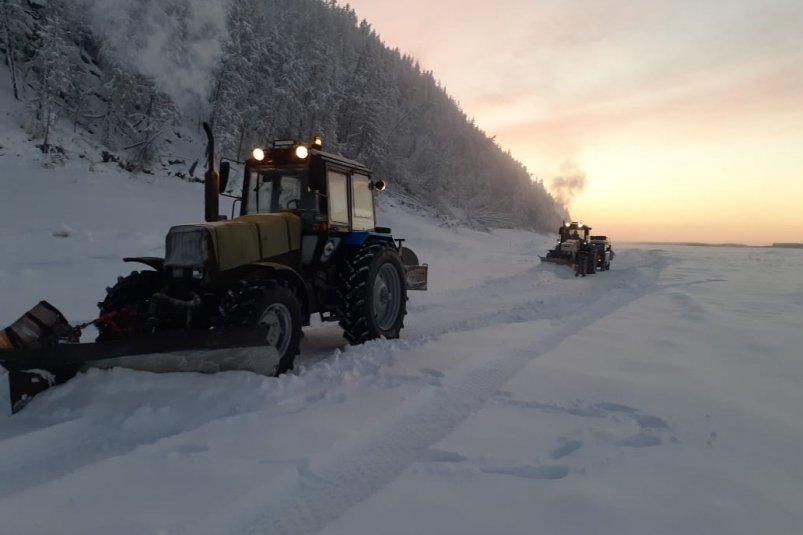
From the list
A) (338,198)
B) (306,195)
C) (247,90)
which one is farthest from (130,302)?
(247,90)

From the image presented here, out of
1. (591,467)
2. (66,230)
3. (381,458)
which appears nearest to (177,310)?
(381,458)

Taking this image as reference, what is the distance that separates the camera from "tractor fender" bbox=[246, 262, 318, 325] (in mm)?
5070

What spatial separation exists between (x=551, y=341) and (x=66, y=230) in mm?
12907

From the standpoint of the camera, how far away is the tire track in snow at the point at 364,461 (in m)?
2.54

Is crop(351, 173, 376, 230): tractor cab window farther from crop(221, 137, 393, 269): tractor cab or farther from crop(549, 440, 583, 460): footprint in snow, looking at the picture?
crop(549, 440, 583, 460): footprint in snow

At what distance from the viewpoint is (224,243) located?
4871 millimetres

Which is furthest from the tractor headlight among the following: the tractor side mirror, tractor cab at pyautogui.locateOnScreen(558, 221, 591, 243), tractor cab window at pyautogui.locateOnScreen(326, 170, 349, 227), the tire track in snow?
tractor cab at pyautogui.locateOnScreen(558, 221, 591, 243)

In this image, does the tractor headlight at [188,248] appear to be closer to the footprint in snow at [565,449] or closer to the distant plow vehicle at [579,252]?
the footprint in snow at [565,449]

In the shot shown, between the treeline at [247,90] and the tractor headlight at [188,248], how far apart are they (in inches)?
937

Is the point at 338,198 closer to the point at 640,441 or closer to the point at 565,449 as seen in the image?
the point at 565,449

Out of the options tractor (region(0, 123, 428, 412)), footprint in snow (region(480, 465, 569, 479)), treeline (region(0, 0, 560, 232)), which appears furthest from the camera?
treeline (region(0, 0, 560, 232))

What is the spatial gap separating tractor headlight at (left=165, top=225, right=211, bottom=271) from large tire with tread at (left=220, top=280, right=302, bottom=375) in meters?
0.46

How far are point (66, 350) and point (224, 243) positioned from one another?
158cm

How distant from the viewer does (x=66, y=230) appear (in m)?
13.4
